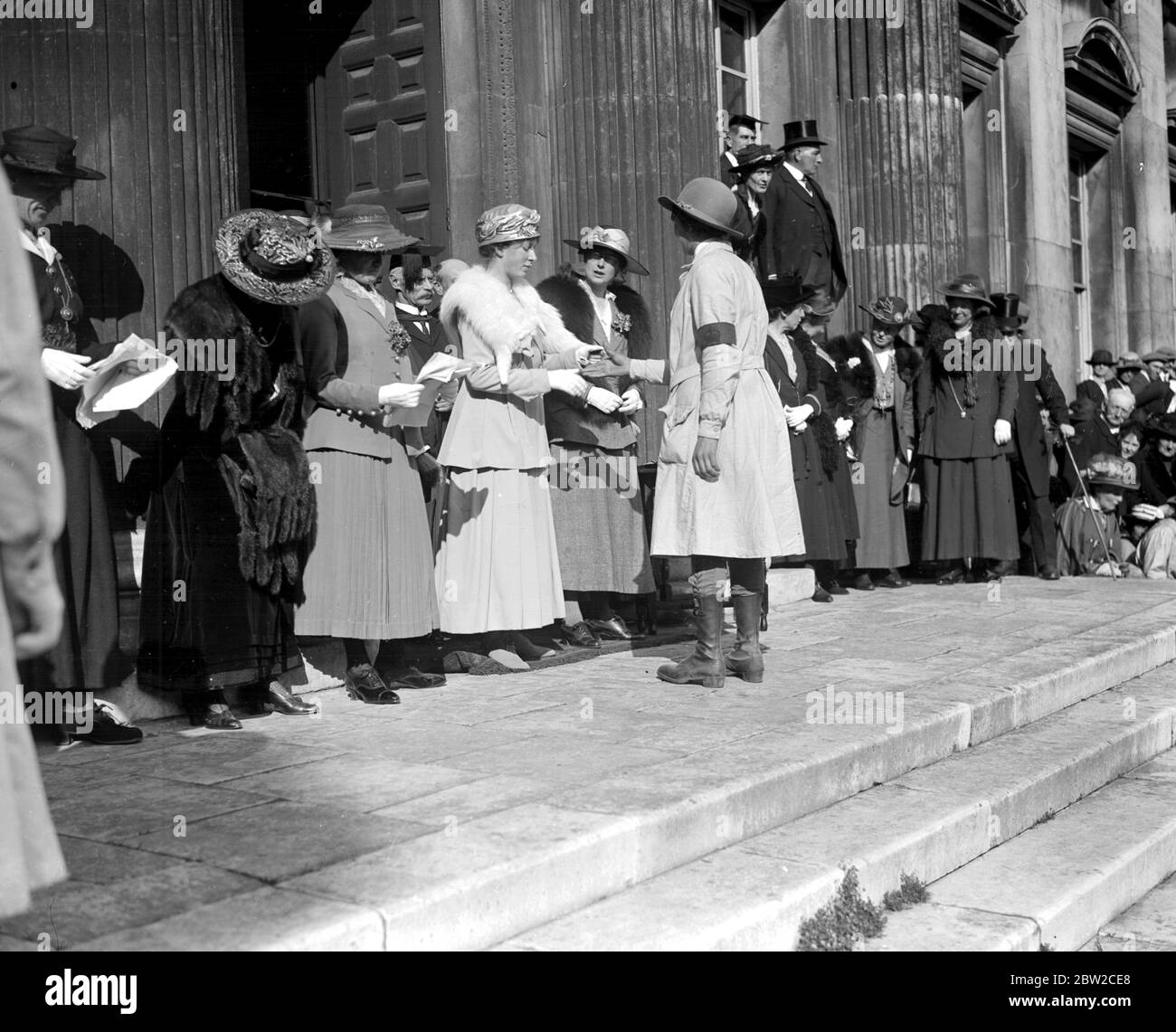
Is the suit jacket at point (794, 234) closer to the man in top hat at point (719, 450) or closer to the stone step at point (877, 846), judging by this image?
the man in top hat at point (719, 450)

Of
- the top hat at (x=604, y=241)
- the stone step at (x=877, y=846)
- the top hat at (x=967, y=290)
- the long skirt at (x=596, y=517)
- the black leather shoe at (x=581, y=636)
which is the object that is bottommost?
the stone step at (x=877, y=846)

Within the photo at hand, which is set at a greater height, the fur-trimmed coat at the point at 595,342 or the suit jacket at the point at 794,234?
the suit jacket at the point at 794,234

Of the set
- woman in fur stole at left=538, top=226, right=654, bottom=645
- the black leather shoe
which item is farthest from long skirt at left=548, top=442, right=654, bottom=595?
the black leather shoe

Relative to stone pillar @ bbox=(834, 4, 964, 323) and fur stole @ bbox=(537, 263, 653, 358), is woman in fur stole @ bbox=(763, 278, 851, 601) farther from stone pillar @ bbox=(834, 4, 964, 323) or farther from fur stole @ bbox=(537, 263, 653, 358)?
stone pillar @ bbox=(834, 4, 964, 323)

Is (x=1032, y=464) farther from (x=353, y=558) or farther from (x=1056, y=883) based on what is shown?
(x=1056, y=883)

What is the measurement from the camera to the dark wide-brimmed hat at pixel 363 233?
6.10 metres

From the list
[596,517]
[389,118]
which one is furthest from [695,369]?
[389,118]

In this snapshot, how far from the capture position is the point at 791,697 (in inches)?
240

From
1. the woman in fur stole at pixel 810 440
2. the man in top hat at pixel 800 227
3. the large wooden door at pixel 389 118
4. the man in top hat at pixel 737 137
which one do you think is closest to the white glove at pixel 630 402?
the woman in fur stole at pixel 810 440

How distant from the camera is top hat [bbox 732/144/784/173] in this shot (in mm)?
9562

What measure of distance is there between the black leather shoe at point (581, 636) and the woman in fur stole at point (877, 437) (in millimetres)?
3362

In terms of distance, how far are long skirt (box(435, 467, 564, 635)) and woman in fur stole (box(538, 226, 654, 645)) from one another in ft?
2.41
